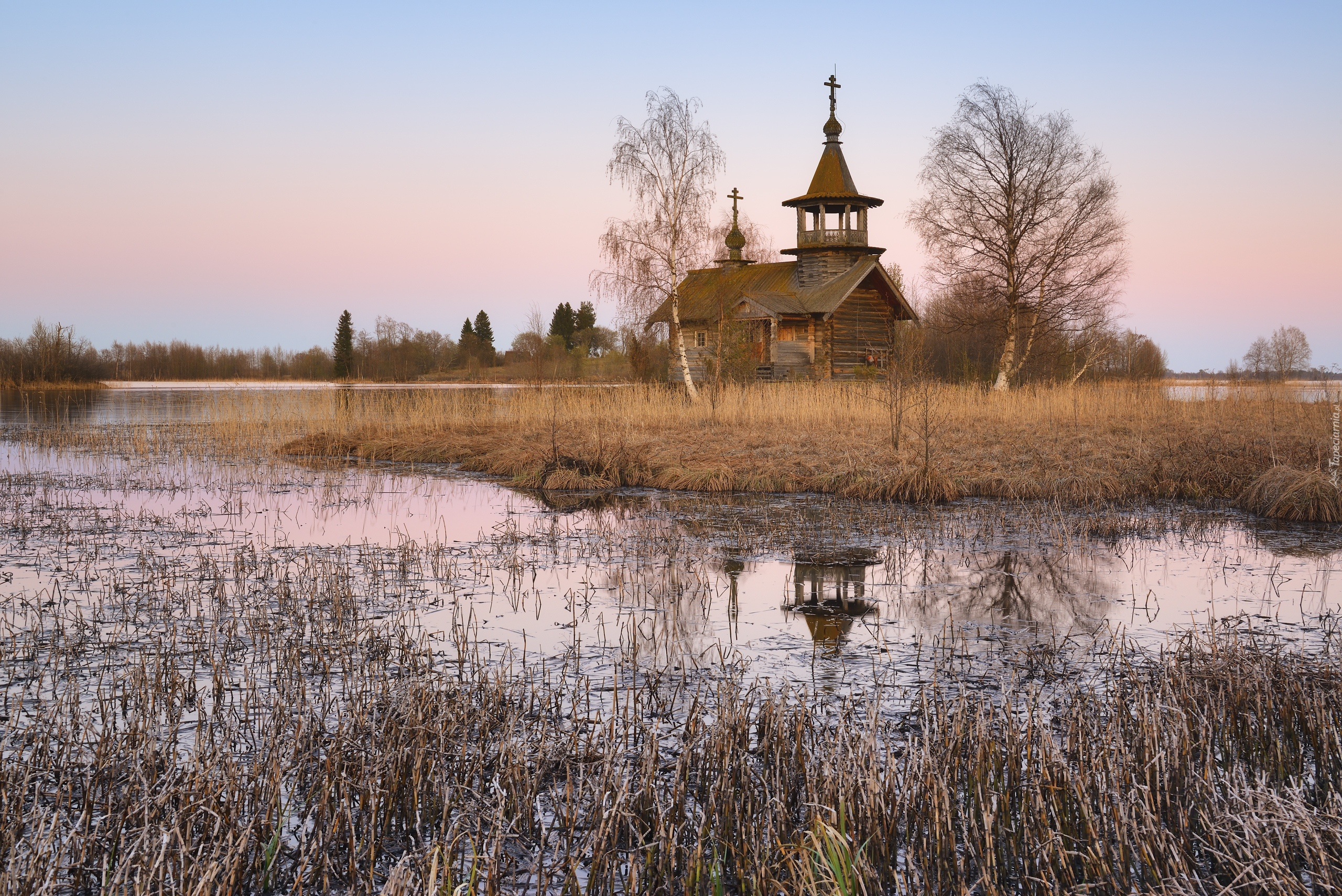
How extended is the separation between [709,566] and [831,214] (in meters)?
28.3

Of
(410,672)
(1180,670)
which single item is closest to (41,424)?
(410,672)

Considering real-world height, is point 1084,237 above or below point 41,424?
above

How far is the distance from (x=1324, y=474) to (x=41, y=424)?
26.4 meters

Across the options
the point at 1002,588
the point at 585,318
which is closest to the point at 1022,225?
the point at 1002,588

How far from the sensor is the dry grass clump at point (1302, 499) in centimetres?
980

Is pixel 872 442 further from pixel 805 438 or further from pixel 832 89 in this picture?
pixel 832 89

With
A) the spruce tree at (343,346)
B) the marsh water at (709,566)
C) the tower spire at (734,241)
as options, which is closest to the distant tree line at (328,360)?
the spruce tree at (343,346)

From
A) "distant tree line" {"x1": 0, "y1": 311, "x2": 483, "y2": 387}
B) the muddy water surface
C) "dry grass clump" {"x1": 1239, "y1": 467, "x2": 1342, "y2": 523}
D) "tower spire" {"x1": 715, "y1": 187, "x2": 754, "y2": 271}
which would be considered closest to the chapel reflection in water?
the muddy water surface

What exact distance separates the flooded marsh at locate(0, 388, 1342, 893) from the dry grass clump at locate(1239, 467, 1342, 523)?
1.41 m

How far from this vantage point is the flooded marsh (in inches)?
112

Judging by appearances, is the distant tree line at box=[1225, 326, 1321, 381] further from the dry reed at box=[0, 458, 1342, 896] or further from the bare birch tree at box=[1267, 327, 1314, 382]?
the dry reed at box=[0, 458, 1342, 896]

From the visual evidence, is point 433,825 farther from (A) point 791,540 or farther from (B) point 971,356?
(B) point 971,356

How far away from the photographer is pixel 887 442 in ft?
48.6

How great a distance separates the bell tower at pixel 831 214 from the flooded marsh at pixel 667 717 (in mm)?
25333
